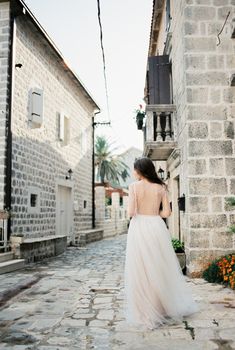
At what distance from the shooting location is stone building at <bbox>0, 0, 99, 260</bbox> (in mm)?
9070

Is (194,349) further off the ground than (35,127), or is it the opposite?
(35,127)

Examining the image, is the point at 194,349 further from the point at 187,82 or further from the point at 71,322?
the point at 187,82

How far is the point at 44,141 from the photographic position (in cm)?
1148

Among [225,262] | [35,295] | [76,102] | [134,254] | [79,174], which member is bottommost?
[35,295]

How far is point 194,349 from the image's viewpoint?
2.95 meters

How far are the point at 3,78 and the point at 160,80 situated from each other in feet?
13.2

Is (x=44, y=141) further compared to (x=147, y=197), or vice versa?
(x=44, y=141)

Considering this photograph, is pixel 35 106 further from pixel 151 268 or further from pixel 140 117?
pixel 151 268

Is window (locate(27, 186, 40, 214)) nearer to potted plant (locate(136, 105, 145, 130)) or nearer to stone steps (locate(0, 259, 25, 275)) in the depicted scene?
stone steps (locate(0, 259, 25, 275))

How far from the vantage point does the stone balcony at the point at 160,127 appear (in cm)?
804

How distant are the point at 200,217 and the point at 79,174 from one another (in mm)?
9748

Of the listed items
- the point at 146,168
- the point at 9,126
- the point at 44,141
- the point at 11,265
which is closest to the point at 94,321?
the point at 146,168

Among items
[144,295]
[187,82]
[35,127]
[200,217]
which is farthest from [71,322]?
[35,127]

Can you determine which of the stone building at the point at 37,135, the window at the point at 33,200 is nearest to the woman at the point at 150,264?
the stone building at the point at 37,135
